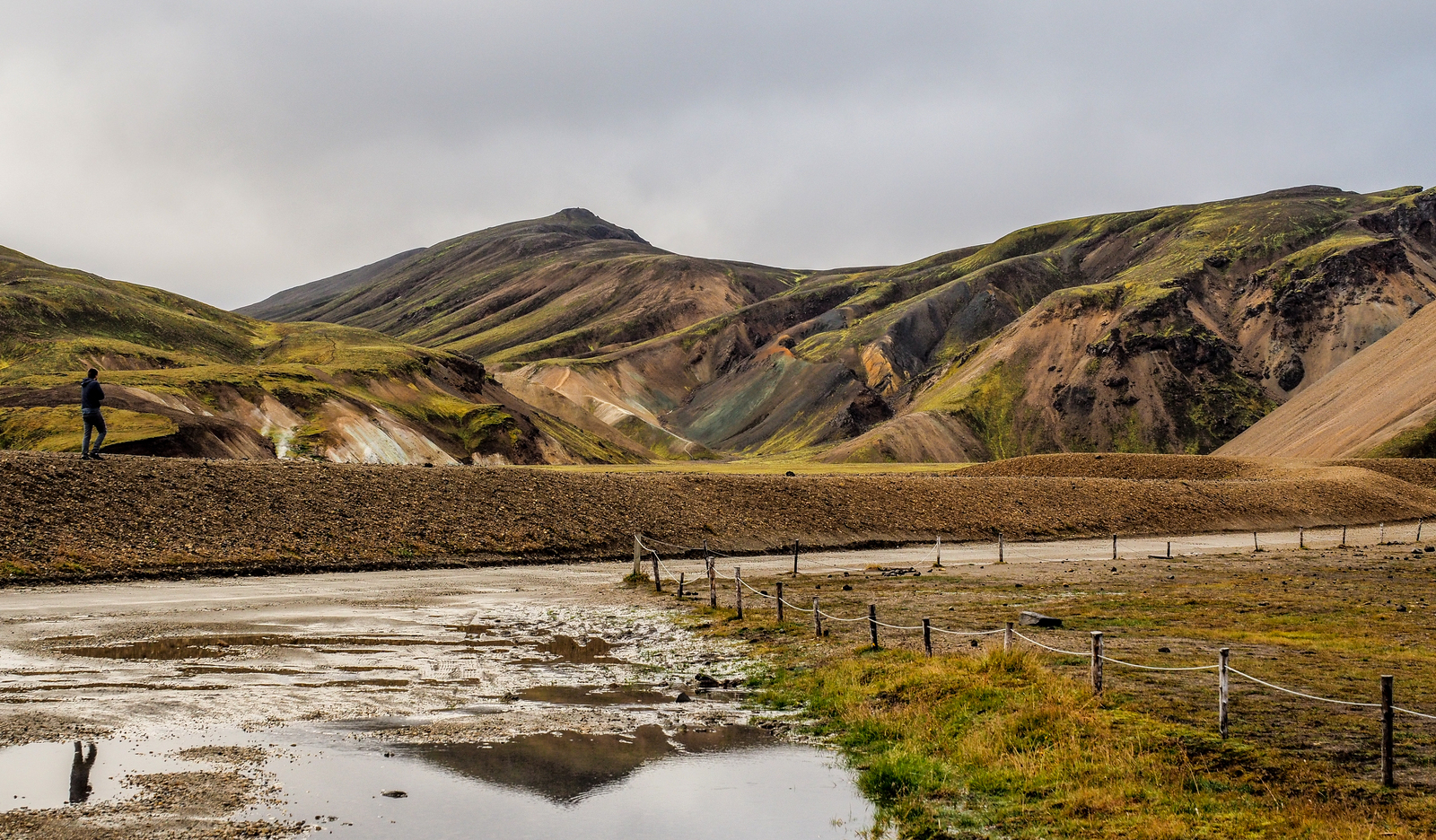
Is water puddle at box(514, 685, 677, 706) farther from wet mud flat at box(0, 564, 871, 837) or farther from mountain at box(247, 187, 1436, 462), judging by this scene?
mountain at box(247, 187, 1436, 462)

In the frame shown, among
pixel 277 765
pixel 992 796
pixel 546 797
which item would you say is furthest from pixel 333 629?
pixel 992 796

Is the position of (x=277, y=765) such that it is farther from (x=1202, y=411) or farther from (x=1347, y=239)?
(x=1347, y=239)

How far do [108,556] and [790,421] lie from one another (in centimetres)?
14693

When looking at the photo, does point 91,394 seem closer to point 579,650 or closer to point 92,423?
point 92,423

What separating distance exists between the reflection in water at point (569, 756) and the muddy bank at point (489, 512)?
23363 millimetres

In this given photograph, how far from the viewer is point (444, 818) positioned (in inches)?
456

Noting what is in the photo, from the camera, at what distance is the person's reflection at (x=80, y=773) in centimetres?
1173

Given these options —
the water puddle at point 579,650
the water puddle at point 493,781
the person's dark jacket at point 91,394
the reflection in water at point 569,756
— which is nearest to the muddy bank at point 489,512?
the person's dark jacket at point 91,394

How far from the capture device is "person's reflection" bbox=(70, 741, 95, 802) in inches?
462

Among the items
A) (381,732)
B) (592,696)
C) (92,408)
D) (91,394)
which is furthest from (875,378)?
(381,732)

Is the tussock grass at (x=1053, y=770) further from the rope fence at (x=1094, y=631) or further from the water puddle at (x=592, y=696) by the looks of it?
the water puddle at (x=592, y=696)

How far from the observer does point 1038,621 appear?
77.8 ft

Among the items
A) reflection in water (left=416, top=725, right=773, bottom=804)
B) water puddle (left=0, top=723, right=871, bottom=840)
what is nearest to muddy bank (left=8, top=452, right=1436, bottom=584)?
water puddle (left=0, top=723, right=871, bottom=840)

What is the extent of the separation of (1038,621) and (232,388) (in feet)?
263
